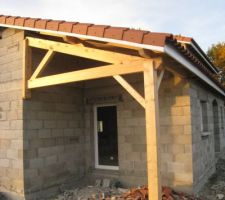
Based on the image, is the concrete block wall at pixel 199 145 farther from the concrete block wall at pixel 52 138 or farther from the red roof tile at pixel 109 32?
the concrete block wall at pixel 52 138

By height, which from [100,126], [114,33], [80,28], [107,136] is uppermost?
[80,28]

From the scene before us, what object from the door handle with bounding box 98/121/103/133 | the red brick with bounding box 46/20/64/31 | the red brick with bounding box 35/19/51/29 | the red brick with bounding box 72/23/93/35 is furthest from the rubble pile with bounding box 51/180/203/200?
the red brick with bounding box 35/19/51/29

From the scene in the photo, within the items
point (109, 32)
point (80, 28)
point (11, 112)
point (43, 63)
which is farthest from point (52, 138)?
point (109, 32)

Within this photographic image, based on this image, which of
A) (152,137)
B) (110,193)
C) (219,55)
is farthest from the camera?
(219,55)

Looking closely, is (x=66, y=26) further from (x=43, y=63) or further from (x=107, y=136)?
(x=107, y=136)

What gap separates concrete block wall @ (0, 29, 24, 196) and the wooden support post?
331cm

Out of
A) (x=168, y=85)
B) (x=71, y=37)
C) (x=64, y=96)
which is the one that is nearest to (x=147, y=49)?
(x=71, y=37)

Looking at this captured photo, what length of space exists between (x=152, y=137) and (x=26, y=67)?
355 centimetres

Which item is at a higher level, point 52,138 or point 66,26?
point 66,26

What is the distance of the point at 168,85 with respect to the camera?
720 centimetres

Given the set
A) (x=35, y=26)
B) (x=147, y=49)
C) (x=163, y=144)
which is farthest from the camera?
(x=163, y=144)

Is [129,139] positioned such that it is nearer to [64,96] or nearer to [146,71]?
[64,96]

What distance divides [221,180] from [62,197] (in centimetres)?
425

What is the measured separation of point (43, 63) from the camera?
6.54 meters
